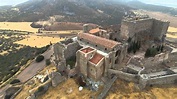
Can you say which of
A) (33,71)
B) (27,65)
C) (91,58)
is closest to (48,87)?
(91,58)

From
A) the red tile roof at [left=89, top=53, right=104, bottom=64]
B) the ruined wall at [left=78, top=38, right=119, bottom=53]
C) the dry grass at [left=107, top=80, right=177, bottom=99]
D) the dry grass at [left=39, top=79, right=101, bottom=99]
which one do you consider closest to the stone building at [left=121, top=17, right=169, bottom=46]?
the ruined wall at [left=78, top=38, right=119, bottom=53]

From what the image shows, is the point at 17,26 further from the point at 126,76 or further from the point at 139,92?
the point at 139,92

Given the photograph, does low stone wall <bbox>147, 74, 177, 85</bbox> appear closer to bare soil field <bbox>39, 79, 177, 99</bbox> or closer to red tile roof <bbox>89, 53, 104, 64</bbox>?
bare soil field <bbox>39, 79, 177, 99</bbox>

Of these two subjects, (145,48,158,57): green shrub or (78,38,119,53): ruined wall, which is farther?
(145,48,158,57): green shrub

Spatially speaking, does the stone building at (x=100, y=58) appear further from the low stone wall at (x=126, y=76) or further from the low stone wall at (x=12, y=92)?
the low stone wall at (x=12, y=92)

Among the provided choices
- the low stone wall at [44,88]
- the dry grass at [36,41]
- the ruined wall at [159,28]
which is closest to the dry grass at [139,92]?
the low stone wall at [44,88]
